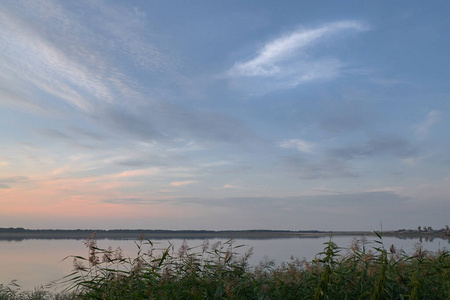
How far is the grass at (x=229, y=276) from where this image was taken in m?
6.90

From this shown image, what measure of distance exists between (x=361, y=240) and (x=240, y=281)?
9.86 ft

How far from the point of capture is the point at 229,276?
26.6 feet

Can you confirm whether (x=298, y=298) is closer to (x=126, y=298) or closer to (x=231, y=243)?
(x=231, y=243)

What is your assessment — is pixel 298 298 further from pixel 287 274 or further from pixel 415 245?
pixel 415 245

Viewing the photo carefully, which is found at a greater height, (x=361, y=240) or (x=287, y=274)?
(x=361, y=240)

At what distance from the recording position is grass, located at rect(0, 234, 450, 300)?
6898 millimetres

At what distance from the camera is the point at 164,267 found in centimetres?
804

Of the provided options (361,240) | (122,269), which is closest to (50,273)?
(122,269)

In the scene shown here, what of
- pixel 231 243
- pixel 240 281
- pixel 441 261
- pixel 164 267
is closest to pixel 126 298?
pixel 164 267

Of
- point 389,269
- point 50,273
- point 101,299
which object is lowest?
point 50,273

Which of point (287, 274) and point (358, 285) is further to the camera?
point (287, 274)

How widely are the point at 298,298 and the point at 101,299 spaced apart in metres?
3.72

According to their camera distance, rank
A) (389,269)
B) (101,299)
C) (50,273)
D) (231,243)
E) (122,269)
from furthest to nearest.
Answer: (50,273) → (231,243) → (122,269) → (389,269) → (101,299)

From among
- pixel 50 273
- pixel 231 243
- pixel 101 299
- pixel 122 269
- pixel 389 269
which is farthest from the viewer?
pixel 50 273
